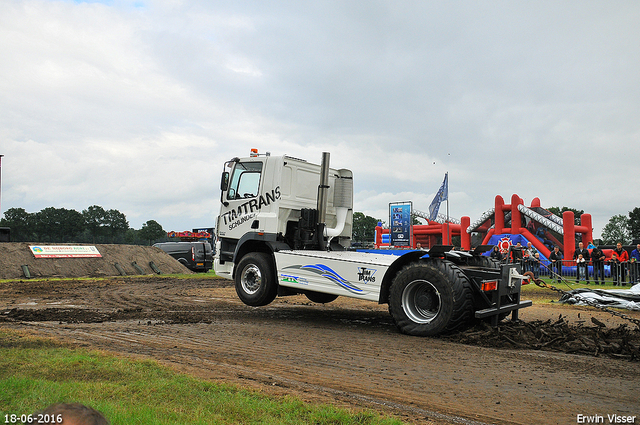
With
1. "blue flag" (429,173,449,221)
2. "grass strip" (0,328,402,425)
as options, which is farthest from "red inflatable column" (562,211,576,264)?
"grass strip" (0,328,402,425)

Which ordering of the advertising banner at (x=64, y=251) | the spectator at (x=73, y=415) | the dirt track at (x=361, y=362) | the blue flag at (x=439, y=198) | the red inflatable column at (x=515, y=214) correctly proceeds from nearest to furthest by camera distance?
the spectator at (x=73, y=415) < the dirt track at (x=361, y=362) < the advertising banner at (x=64, y=251) < the red inflatable column at (x=515, y=214) < the blue flag at (x=439, y=198)

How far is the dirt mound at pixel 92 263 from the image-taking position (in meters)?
19.5

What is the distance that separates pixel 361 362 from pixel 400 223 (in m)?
42.6

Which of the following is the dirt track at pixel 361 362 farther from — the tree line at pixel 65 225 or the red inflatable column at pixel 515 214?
the tree line at pixel 65 225

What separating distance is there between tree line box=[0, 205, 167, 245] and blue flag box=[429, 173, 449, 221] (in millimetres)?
43338

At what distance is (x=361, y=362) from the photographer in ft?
18.3

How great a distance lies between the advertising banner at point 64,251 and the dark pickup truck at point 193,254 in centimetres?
437

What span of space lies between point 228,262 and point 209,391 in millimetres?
6318

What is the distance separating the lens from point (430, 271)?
23.6 feet

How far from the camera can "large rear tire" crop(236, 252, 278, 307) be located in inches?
368


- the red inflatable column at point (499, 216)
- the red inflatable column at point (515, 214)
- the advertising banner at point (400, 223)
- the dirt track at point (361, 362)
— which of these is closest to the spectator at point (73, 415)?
the dirt track at point (361, 362)

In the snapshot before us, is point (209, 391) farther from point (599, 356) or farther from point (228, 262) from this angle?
point (228, 262)

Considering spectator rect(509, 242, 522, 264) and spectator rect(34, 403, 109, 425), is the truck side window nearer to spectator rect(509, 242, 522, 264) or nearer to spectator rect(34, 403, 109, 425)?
spectator rect(509, 242, 522, 264)

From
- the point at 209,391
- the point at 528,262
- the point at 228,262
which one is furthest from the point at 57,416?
the point at 528,262
